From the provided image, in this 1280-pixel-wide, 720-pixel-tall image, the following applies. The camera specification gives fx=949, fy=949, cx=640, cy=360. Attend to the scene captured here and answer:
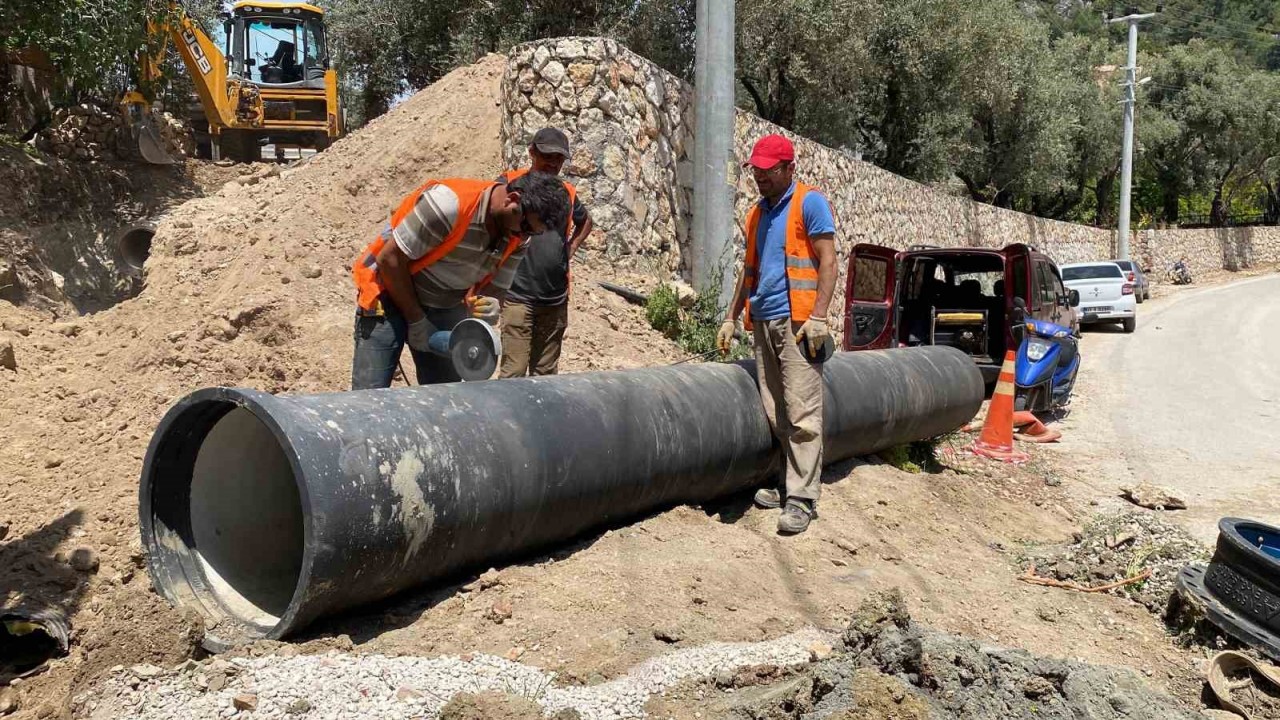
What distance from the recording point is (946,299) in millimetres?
10750

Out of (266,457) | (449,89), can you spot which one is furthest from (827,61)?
(266,457)

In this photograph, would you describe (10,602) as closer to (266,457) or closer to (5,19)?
(266,457)

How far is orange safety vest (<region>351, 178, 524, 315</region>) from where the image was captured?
13.0 ft

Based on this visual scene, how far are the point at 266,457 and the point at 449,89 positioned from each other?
25.7 ft

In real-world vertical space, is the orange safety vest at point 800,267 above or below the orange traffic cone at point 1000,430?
above

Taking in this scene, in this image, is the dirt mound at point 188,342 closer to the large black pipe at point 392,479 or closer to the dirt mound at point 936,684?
the large black pipe at point 392,479

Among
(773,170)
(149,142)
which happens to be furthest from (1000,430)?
(149,142)

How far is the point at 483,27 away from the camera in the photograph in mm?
15438

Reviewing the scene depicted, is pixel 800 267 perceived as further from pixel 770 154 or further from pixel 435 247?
pixel 435 247

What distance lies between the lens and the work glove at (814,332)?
4.65 m

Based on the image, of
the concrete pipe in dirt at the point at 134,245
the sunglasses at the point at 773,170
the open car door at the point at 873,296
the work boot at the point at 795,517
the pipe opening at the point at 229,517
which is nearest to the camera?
the pipe opening at the point at 229,517

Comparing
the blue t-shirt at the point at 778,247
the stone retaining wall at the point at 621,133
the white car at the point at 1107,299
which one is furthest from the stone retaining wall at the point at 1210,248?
the blue t-shirt at the point at 778,247

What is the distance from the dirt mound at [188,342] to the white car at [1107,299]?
532 inches

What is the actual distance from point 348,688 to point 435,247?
73.9 inches
